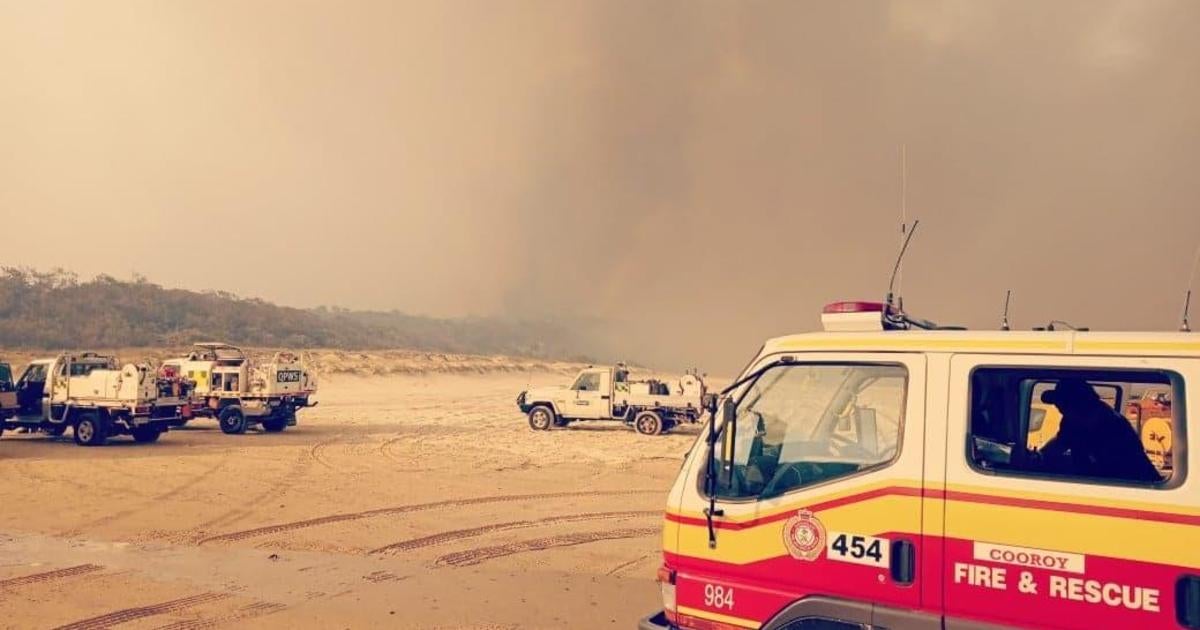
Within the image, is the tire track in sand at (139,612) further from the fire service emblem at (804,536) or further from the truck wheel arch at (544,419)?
the truck wheel arch at (544,419)

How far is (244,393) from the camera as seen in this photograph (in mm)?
23938

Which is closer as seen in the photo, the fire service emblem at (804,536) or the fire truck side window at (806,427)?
the fire service emblem at (804,536)

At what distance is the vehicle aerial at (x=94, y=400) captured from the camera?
64.9 feet

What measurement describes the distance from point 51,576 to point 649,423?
58.0 ft

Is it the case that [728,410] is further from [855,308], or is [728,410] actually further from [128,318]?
[128,318]

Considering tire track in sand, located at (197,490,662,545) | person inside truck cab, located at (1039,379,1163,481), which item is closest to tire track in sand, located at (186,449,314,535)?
tire track in sand, located at (197,490,662,545)

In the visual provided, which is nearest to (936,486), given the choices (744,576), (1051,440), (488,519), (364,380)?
(1051,440)

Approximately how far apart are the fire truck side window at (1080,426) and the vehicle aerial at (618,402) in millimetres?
19673

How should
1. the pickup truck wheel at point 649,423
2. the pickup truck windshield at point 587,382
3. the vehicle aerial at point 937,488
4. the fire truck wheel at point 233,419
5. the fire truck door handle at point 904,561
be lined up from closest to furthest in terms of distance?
the vehicle aerial at point 937,488, the fire truck door handle at point 904,561, the fire truck wheel at point 233,419, the pickup truck wheel at point 649,423, the pickup truck windshield at point 587,382

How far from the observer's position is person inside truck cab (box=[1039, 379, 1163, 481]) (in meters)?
3.64

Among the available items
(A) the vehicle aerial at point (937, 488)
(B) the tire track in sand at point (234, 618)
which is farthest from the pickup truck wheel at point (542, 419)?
(A) the vehicle aerial at point (937, 488)

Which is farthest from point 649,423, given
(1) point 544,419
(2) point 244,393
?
(2) point 244,393

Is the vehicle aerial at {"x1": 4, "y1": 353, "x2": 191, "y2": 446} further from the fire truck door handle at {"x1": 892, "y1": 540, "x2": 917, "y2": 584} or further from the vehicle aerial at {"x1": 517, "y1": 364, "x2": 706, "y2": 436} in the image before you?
the fire truck door handle at {"x1": 892, "y1": 540, "x2": 917, "y2": 584}

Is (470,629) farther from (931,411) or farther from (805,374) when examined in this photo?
(931,411)
